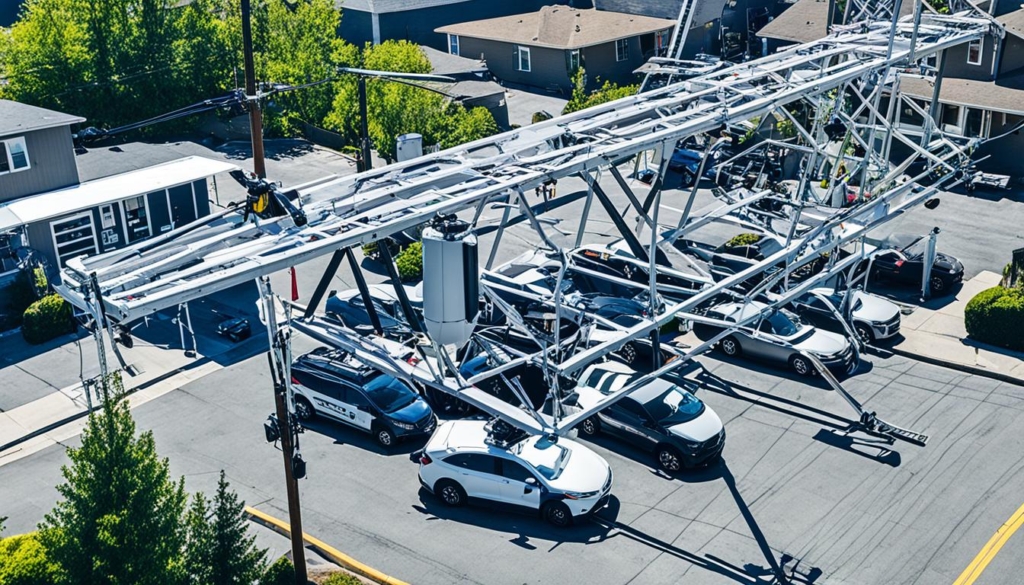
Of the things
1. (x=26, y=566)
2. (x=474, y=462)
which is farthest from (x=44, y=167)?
(x=474, y=462)

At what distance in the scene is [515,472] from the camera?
71.1 feet

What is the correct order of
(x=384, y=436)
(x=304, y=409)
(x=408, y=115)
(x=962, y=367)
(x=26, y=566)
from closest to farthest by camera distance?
1. (x=26, y=566)
2. (x=384, y=436)
3. (x=304, y=409)
4. (x=962, y=367)
5. (x=408, y=115)

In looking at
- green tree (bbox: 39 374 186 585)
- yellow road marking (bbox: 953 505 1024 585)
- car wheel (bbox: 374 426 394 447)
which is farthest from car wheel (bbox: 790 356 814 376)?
green tree (bbox: 39 374 186 585)

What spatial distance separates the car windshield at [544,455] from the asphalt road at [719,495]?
48.7 inches

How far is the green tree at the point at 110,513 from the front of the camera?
15312mm

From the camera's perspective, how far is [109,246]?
1383 inches

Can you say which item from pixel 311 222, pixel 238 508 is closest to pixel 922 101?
pixel 311 222

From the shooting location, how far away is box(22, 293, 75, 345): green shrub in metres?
30.0

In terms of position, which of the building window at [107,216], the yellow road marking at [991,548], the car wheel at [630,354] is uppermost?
the building window at [107,216]

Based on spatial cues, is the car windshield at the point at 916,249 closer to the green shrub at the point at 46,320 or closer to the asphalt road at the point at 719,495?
the asphalt road at the point at 719,495

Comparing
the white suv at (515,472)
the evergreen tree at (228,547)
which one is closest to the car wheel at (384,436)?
the white suv at (515,472)

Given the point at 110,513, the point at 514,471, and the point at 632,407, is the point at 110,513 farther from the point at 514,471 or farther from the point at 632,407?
the point at 632,407

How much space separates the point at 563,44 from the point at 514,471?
1535 inches

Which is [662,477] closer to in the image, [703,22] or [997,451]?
[997,451]
